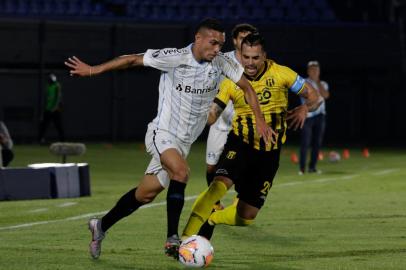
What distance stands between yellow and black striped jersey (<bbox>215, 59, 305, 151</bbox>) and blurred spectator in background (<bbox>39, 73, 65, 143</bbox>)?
18.9 meters

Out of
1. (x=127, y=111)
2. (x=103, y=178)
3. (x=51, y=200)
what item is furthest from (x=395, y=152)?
(x=51, y=200)

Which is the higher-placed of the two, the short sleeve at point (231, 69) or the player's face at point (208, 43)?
the player's face at point (208, 43)

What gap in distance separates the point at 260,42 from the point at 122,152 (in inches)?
702

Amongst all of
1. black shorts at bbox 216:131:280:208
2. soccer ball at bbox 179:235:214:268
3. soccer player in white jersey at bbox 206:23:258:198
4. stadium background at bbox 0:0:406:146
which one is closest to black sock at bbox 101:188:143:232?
soccer ball at bbox 179:235:214:268

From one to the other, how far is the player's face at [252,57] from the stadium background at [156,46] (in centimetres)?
2038

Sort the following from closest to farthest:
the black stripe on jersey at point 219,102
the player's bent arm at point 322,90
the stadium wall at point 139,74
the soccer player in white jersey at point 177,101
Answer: the soccer player in white jersey at point 177,101, the black stripe on jersey at point 219,102, the player's bent arm at point 322,90, the stadium wall at point 139,74

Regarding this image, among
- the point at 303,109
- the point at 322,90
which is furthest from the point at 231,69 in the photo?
the point at 322,90

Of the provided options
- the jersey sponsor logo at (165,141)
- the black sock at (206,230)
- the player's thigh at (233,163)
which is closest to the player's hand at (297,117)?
the player's thigh at (233,163)

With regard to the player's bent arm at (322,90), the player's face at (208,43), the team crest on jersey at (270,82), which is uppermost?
the player's face at (208,43)

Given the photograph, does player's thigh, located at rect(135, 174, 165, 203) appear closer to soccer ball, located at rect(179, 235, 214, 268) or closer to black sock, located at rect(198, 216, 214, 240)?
soccer ball, located at rect(179, 235, 214, 268)

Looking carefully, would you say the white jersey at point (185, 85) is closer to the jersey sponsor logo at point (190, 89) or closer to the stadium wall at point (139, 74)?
the jersey sponsor logo at point (190, 89)

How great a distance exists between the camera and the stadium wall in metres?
30.9

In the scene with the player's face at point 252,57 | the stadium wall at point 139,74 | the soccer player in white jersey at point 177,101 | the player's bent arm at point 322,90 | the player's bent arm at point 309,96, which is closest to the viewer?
the soccer player in white jersey at point 177,101

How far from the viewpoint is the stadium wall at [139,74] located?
30859mm
